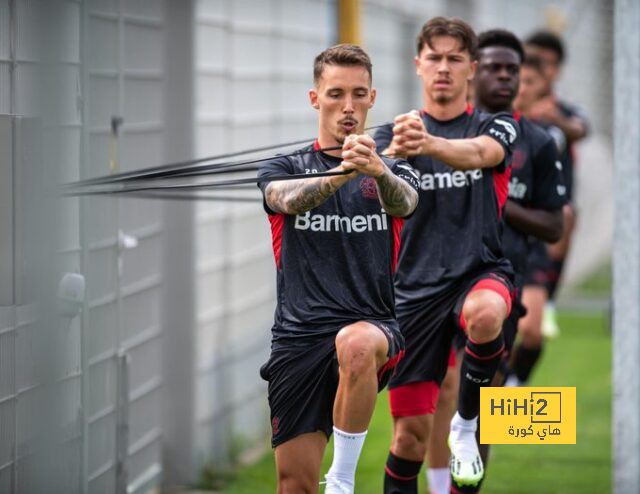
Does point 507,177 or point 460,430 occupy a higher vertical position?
point 507,177

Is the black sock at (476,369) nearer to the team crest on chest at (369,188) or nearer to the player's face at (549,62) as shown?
the team crest on chest at (369,188)

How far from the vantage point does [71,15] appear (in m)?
5.66

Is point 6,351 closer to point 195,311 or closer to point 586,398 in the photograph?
point 195,311

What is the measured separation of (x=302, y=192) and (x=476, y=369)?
1.49m

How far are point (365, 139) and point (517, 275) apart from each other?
7.55ft

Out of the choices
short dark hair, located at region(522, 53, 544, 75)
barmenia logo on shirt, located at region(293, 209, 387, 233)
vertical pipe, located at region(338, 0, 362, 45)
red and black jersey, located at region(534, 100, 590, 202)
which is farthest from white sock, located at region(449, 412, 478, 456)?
short dark hair, located at region(522, 53, 544, 75)

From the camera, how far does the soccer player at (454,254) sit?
6.19 meters

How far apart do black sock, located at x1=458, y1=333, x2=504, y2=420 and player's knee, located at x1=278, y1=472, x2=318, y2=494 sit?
112 centimetres

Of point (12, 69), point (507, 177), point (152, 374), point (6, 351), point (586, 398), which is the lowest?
point (586, 398)

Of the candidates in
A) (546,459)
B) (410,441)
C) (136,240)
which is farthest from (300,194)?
(546,459)

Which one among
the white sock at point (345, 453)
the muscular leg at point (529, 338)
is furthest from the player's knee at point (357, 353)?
the muscular leg at point (529, 338)

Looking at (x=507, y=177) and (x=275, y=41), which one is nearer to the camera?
(x=507, y=177)

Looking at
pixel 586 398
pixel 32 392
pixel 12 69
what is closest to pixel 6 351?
pixel 32 392

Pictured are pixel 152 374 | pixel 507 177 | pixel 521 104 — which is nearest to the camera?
pixel 507 177
